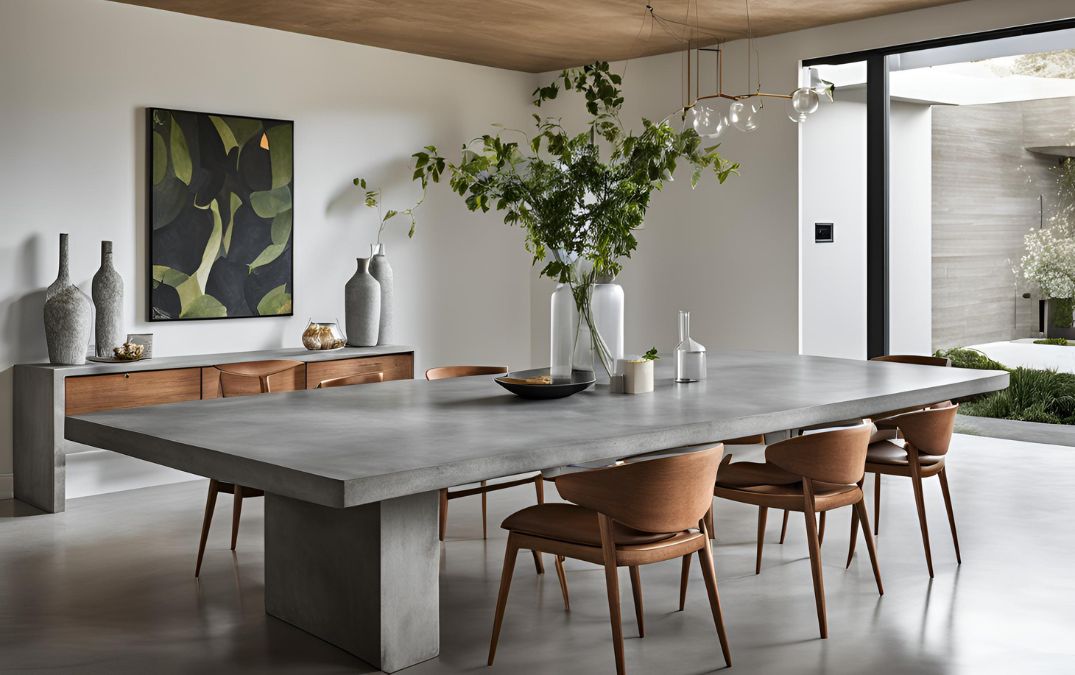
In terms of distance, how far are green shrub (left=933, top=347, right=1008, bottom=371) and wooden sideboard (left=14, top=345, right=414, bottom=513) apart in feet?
14.1

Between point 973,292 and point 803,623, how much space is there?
167 inches

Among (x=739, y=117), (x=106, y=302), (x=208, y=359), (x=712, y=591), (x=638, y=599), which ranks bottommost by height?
(x=638, y=599)

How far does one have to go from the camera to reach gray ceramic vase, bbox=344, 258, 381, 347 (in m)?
6.64

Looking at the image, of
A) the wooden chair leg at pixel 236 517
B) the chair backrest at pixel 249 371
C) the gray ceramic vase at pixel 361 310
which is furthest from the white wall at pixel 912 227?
the wooden chair leg at pixel 236 517

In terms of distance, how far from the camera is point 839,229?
7.77 m

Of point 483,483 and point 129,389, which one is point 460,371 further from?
point 129,389

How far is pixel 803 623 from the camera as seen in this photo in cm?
358

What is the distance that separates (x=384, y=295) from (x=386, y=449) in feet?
13.6

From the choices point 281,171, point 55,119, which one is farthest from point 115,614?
point 281,171

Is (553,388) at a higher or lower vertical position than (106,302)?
lower

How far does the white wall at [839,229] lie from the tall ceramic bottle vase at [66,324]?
4.66 metres

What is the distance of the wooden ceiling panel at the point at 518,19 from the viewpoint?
605 centimetres

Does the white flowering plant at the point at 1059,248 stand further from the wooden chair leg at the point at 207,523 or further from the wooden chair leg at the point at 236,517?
the wooden chair leg at the point at 207,523

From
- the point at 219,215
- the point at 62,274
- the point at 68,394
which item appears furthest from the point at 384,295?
the point at 68,394
